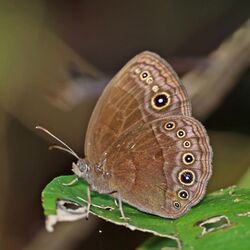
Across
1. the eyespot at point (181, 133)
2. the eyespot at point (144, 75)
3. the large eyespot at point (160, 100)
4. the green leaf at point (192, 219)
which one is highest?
the eyespot at point (144, 75)

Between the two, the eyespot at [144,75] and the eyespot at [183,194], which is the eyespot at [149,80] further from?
the eyespot at [183,194]

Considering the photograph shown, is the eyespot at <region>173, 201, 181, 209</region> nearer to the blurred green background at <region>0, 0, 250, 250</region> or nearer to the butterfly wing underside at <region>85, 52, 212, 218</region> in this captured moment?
the butterfly wing underside at <region>85, 52, 212, 218</region>

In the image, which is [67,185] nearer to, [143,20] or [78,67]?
[78,67]

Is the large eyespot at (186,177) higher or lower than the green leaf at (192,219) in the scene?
higher

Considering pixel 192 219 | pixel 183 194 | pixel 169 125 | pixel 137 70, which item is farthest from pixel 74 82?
pixel 192 219

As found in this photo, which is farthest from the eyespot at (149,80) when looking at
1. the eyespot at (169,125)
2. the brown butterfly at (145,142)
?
the eyespot at (169,125)

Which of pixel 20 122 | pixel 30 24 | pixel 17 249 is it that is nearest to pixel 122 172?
pixel 17 249

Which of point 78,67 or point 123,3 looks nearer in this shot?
point 78,67
